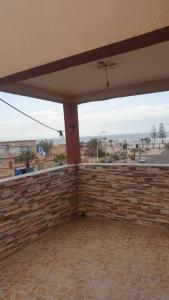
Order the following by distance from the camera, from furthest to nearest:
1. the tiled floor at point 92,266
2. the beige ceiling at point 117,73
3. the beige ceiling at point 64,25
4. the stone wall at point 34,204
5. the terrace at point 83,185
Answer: the stone wall at point 34,204, the beige ceiling at point 117,73, the tiled floor at point 92,266, the terrace at point 83,185, the beige ceiling at point 64,25

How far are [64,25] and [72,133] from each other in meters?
2.74

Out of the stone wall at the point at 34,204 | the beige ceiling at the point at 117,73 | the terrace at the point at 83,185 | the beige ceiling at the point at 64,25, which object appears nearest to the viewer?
the beige ceiling at the point at 64,25

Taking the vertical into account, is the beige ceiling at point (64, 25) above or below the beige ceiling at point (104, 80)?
below

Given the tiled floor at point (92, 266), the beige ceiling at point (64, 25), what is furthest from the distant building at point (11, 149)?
the beige ceiling at point (64, 25)

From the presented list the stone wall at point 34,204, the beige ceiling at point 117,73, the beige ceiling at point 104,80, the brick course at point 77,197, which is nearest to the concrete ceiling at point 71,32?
the beige ceiling at point 117,73

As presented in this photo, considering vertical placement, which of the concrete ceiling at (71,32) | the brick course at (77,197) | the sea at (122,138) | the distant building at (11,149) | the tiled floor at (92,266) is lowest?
the tiled floor at (92,266)

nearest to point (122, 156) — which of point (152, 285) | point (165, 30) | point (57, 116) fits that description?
point (57, 116)

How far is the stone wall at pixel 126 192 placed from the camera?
319 centimetres

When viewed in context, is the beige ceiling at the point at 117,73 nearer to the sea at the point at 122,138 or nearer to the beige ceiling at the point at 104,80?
the beige ceiling at the point at 104,80

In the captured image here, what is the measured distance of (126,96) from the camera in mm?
3381

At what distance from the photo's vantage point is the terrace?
111 centimetres

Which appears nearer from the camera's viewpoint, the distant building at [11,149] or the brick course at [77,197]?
the brick course at [77,197]

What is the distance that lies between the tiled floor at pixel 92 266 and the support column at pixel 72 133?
1234 mm

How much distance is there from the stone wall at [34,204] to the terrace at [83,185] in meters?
0.01
